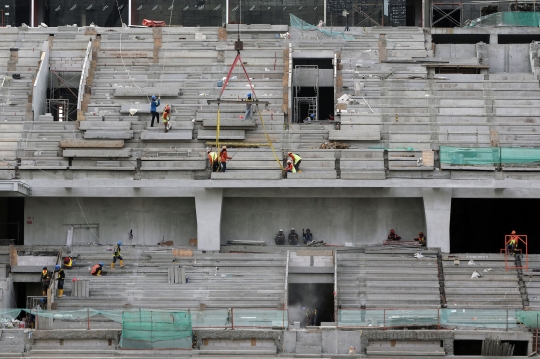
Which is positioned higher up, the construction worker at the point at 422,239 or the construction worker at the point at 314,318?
the construction worker at the point at 422,239

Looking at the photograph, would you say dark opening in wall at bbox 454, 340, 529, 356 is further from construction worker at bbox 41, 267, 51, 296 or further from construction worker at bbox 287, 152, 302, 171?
construction worker at bbox 41, 267, 51, 296

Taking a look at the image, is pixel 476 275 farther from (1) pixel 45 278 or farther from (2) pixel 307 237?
(1) pixel 45 278

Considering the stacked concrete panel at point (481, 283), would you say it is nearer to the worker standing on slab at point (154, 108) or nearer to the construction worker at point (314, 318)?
the construction worker at point (314, 318)

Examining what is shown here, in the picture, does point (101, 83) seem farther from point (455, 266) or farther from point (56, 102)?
point (455, 266)

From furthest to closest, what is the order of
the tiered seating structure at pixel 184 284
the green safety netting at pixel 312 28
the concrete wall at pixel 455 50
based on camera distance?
the green safety netting at pixel 312 28, the concrete wall at pixel 455 50, the tiered seating structure at pixel 184 284

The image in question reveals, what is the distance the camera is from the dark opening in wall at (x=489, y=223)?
63.8 metres

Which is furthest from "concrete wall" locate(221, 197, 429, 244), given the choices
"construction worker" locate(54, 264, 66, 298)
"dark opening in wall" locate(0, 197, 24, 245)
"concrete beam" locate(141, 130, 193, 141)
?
"dark opening in wall" locate(0, 197, 24, 245)

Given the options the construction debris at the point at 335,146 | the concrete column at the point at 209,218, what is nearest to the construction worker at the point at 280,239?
the concrete column at the point at 209,218

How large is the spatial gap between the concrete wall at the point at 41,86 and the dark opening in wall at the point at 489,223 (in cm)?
2054

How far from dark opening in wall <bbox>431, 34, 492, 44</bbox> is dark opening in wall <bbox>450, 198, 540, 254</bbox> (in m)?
10.4

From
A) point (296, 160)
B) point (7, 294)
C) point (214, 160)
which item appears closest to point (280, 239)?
point (296, 160)

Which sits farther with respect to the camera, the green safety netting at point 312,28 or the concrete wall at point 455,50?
the green safety netting at point 312,28

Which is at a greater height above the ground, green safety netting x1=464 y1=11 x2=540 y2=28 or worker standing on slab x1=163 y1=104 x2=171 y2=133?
green safety netting x1=464 y1=11 x2=540 y2=28

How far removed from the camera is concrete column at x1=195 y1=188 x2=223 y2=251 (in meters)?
58.8
